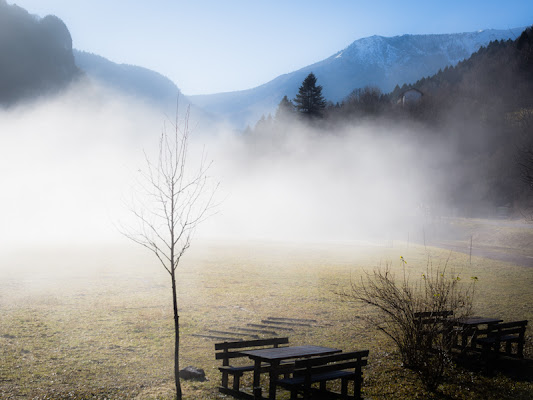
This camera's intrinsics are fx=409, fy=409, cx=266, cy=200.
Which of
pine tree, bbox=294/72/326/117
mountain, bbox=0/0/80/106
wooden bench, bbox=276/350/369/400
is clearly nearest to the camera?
wooden bench, bbox=276/350/369/400

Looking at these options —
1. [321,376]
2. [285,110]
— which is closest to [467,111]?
[285,110]

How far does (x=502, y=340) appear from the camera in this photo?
9117mm

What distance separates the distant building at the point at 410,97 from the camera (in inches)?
Answer: 3536

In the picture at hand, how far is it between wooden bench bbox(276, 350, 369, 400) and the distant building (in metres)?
91.0

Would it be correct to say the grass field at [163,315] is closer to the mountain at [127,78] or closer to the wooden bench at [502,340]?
the wooden bench at [502,340]

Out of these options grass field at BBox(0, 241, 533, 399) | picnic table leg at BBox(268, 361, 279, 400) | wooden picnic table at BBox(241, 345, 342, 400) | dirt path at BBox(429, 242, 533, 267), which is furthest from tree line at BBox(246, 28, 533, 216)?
picnic table leg at BBox(268, 361, 279, 400)

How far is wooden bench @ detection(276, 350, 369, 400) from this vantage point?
6.21 metres

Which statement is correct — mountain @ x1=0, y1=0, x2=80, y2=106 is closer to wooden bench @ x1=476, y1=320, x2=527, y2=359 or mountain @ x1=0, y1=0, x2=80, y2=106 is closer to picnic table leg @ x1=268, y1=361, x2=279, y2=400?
picnic table leg @ x1=268, y1=361, x2=279, y2=400

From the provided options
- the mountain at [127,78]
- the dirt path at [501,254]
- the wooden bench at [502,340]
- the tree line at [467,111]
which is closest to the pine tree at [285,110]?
the tree line at [467,111]

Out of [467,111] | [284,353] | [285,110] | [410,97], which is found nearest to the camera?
[284,353]

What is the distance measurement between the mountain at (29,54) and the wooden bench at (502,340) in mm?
106236

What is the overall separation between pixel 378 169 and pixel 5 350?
249 ft

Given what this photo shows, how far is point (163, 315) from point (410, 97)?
88367 millimetres

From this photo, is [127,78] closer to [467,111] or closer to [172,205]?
[467,111]
